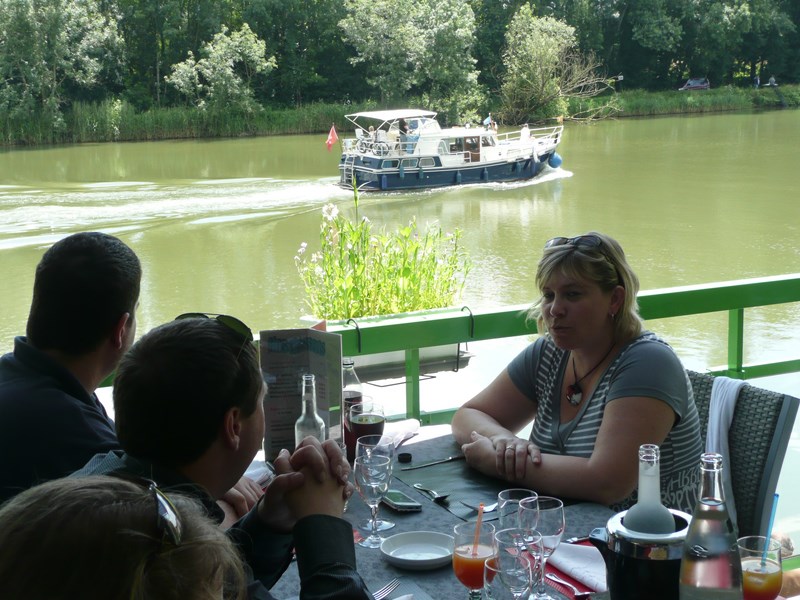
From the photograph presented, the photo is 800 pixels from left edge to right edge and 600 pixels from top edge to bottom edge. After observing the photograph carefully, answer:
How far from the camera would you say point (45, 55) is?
29.6 m

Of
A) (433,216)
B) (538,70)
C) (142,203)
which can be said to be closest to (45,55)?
(142,203)

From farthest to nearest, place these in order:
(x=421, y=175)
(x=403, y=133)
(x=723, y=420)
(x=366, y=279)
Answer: (x=403, y=133), (x=421, y=175), (x=366, y=279), (x=723, y=420)

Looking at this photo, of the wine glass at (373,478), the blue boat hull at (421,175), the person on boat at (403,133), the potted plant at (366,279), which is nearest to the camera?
the wine glass at (373,478)

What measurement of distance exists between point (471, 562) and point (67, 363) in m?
0.85

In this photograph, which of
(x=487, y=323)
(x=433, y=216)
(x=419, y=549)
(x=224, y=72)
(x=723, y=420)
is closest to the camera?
(x=419, y=549)

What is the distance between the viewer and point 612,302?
77.5 inches

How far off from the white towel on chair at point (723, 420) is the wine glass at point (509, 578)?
2.98ft

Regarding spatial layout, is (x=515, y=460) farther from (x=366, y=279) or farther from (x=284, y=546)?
(x=366, y=279)

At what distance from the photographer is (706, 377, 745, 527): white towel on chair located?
189 cm

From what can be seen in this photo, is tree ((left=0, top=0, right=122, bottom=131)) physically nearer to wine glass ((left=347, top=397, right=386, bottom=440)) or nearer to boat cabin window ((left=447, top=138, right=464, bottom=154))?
boat cabin window ((left=447, top=138, right=464, bottom=154))

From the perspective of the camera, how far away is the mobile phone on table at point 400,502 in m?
1.55

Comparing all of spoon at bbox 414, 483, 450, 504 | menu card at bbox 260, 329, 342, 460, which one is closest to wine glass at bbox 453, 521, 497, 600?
spoon at bbox 414, 483, 450, 504

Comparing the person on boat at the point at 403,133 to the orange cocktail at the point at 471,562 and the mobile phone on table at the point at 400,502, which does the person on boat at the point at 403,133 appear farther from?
the orange cocktail at the point at 471,562

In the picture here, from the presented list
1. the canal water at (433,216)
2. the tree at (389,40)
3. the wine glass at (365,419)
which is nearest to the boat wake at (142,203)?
the canal water at (433,216)
